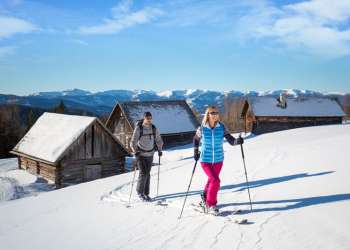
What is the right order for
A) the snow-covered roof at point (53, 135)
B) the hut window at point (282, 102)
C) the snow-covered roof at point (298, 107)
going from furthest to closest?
the hut window at point (282, 102) < the snow-covered roof at point (298, 107) < the snow-covered roof at point (53, 135)

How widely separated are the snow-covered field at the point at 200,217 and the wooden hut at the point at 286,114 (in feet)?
118

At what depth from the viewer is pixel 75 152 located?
22.6 metres

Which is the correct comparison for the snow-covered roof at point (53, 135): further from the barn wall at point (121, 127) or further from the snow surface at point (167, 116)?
the snow surface at point (167, 116)

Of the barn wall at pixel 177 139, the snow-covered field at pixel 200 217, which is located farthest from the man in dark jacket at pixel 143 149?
the barn wall at pixel 177 139

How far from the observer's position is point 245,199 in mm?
7840

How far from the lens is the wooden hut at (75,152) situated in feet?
72.9

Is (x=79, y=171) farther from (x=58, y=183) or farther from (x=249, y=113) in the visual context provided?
(x=249, y=113)

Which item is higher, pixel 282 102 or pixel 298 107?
pixel 282 102

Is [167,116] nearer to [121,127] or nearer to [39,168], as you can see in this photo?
[121,127]

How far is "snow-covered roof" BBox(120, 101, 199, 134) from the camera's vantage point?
125 ft

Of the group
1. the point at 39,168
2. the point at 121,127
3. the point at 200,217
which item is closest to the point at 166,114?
the point at 121,127

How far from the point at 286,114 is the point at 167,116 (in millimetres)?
16374

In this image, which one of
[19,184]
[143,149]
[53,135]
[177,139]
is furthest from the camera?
[177,139]

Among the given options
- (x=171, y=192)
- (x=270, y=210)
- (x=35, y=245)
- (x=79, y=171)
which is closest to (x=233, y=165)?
(x=171, y=192)
